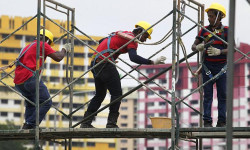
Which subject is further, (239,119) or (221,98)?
(239,119)

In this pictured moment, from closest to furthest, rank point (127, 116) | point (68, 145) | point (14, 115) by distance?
1. point (68, 145)
2. point (14, 115)
3. point (127, 116)

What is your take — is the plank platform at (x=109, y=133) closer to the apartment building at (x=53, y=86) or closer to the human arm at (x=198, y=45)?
the human arm at (x=198, y=45)

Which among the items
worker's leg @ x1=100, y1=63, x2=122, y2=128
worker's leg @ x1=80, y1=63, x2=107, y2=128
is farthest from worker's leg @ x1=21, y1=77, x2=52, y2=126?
worker's leg @ x1=100, y1=63, x2=122, y2=128

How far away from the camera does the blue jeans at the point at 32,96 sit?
49.1 feet

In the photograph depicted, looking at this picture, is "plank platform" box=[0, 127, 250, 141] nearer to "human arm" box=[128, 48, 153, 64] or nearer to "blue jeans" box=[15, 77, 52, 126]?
"blue jeans" box=[15, 77, 52, 126]

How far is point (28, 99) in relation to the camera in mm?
14914

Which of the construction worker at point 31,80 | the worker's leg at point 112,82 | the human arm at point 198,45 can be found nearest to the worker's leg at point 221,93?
the human arm at point 198,45

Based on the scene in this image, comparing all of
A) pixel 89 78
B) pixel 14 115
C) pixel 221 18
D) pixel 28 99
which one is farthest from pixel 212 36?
pixel 89 78

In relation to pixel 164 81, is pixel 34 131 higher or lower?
lower

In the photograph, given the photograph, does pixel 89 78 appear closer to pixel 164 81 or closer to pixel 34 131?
pixel 164 81

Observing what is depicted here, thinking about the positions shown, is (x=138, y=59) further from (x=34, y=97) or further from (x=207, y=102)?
(x=34, y=97)

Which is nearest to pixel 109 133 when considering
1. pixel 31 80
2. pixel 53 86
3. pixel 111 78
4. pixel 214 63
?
pixel 111 78

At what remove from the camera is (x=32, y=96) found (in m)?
15.3

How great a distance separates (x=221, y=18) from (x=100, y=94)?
2.62 meters
